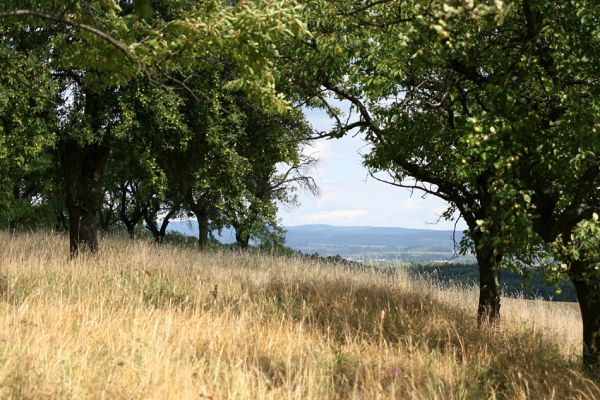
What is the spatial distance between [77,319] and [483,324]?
736 cm

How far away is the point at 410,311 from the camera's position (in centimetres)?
1177

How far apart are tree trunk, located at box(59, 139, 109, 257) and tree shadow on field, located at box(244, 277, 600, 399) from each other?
17.8 feet

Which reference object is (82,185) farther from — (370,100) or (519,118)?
(519,118)

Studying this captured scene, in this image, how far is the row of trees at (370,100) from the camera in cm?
659

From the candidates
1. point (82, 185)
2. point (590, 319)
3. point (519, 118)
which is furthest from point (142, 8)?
point (82, 185)

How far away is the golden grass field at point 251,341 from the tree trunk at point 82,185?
1013mm

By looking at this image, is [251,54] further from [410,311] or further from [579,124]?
[410,311]

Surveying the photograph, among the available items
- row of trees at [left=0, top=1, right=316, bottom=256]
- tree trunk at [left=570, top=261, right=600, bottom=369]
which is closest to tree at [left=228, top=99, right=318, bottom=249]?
A: row of trees at [left=0, top=1, right=316, bottom=256]

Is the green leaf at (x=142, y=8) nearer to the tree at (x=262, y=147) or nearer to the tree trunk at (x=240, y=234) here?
the tree at (x=262, y=147)

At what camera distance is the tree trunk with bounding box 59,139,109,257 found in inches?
601

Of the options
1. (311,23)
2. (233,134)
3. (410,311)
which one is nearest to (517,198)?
(410,311)

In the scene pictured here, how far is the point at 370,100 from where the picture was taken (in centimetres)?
1177

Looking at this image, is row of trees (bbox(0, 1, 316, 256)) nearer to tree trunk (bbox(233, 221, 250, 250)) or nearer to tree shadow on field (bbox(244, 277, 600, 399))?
tree trunk (bbox(233, 221, 250, 250))

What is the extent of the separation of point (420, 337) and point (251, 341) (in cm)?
310
